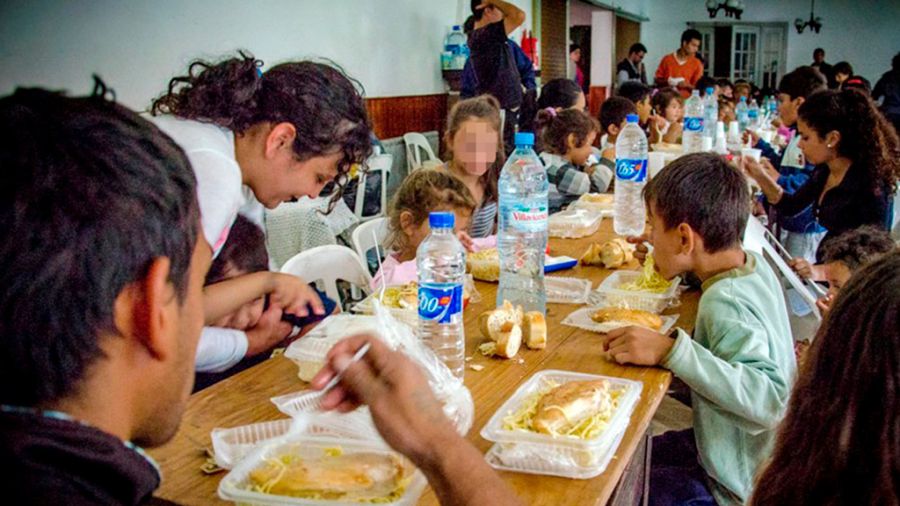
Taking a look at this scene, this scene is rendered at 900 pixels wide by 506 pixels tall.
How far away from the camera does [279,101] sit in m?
1.93

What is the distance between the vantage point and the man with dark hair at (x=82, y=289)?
661mm

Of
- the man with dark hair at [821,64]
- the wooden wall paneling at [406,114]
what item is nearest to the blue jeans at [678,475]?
the wooden wall paneling at [406,114]

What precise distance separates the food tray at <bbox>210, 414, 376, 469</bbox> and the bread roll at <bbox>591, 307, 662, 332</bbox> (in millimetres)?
884

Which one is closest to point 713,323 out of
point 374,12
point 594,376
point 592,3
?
point 594,376

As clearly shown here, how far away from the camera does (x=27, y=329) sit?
673 millimetres

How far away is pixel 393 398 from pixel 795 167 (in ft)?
15.7

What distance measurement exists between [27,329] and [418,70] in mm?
6744

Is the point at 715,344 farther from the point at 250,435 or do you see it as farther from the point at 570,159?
the point at 570,159

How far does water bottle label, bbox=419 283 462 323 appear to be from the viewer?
63.7 inches

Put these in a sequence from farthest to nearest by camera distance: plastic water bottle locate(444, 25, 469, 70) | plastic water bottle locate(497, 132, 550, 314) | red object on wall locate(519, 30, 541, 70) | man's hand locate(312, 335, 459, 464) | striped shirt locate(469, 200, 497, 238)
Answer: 1. red object on wall locate(519, 30, 541, 70)
2. plastic water bottle locate(444, 25, 469, 70)
3. striped shirt locate(469, 200, 497, 238)
4. plastic water bottle locate(497, 132, 550, 314)
5. man's hand locate(312, 335, 459, 464)

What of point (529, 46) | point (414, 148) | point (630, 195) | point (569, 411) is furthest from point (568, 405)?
point (529, 46)

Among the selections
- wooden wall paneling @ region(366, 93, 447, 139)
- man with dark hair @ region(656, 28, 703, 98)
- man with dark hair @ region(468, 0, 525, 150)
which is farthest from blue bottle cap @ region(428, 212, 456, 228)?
man with dark hair @ region(656, 28, 703, 98)

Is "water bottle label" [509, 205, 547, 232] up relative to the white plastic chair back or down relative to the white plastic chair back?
up

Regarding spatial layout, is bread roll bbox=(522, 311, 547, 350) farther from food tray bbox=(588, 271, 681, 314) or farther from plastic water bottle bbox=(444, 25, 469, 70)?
plastic water bottle bbox=(444, 25, 469, 70)
